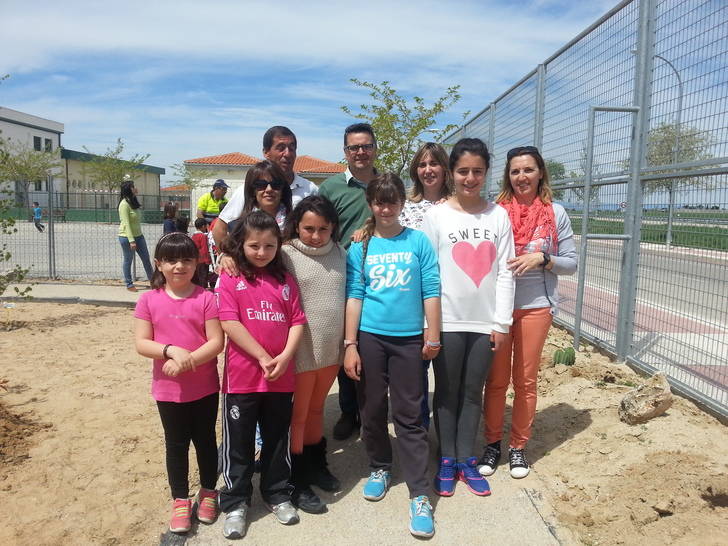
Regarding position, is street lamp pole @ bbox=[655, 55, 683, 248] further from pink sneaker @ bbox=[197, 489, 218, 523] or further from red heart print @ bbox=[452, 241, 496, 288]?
pink sneaker @ bbox=[197, 489, 218, 523]

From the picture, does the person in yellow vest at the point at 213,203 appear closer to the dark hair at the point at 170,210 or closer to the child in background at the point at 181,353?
the dark hair at the point at 170,210

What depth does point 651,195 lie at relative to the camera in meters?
4.55

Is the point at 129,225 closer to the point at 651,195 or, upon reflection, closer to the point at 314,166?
the point at 651,195

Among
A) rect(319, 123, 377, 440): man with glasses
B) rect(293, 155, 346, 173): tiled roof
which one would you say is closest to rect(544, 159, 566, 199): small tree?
rect(319, 123, 377, 440): man with glasses

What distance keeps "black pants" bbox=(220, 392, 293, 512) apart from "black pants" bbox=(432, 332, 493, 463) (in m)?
0.88

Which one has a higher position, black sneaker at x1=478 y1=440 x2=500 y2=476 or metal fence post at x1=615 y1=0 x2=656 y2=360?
metal fence post at x1=615 y1=0 x2=656 y2=360

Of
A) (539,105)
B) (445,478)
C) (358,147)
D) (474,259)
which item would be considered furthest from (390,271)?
(539,105)

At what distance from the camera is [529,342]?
3.29m

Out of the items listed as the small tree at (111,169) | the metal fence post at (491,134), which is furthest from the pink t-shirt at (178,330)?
the small tree at (111,169)

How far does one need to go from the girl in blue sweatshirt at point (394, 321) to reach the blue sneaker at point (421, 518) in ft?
0.18

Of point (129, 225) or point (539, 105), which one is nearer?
point (539, 105)

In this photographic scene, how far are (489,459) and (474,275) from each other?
123 centimetres

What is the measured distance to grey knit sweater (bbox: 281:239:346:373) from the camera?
9.84 feet

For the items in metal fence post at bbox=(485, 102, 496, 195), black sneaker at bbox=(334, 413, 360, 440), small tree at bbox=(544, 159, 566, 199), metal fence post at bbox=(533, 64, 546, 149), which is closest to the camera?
black sneaker at bbox=(334, 413, 360, 440)
